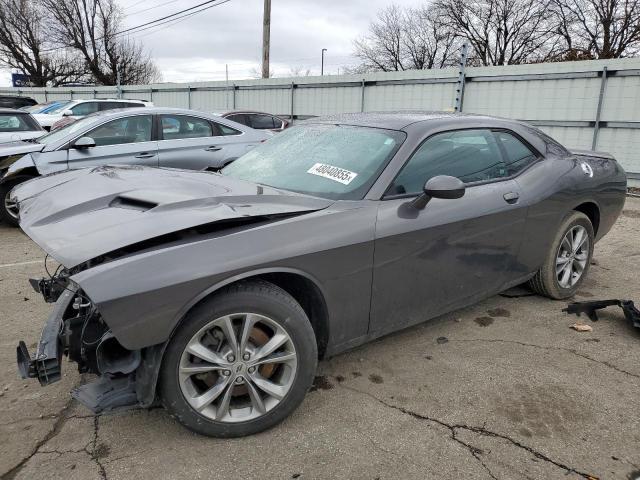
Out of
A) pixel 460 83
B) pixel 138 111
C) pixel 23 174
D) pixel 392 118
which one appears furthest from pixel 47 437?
pixel 460 83

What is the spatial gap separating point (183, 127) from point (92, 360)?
5.64 meters

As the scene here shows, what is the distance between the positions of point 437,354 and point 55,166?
555cm

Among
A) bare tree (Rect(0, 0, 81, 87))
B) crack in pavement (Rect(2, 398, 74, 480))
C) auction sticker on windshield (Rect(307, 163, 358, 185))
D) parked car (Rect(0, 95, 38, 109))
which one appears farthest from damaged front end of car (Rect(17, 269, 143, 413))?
bare tree (Rect(0, 0, 81, 87))

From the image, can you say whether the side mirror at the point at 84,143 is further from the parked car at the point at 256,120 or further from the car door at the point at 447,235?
the parked car at the point at 256,120

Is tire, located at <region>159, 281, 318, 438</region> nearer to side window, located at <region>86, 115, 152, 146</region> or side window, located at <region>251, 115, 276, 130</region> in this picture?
side window, located at <region>86, 115, 152, 146</region>

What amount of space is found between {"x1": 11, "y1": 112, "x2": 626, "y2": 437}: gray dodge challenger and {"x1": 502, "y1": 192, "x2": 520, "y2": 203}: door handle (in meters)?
0.03

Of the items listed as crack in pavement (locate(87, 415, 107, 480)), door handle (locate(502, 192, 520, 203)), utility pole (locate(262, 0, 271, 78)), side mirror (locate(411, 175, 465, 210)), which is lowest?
crack in pavement (locate(87, 415, 107, 480))

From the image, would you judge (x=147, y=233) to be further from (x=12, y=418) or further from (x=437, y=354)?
(x=437, y=354)

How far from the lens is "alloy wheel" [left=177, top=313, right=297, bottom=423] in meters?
2.34

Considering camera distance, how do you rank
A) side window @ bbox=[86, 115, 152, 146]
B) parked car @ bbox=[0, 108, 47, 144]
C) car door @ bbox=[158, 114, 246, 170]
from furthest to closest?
parked car @ bbox=[0, 108, 47, 144]
car door @ bbox=[158, 114, 246, 170]
side window @ bbox=[86, 115, 152, 146]

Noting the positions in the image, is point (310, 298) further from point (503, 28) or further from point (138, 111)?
point (503, 28)

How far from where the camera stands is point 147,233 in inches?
90.0

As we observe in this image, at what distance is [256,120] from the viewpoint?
12.4 meters

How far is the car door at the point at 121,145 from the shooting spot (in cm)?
A: 675
